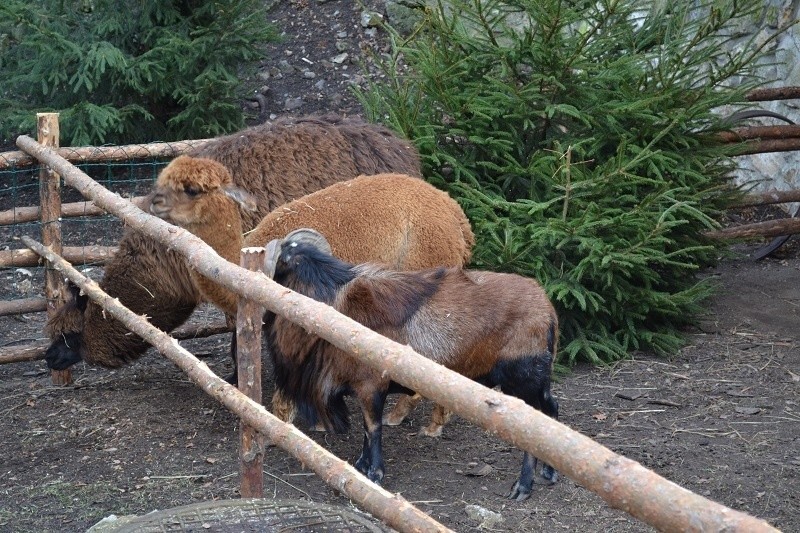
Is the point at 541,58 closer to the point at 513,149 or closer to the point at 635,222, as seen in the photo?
the point at 513,149

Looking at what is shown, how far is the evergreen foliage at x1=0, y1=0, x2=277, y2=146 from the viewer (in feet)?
31.7

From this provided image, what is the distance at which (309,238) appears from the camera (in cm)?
505

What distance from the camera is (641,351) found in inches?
291

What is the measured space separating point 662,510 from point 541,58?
5.51 metres

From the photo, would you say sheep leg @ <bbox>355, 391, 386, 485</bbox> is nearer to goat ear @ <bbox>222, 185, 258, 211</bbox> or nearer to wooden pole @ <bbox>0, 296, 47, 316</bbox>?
goat ear @ <bbox>222, 185, 258, 211</bbox>

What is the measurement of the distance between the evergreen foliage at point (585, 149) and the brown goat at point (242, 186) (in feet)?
2.47

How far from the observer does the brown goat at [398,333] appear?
16.2 feet

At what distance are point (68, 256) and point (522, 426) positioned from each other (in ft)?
18.1

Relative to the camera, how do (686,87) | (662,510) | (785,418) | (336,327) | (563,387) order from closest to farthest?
(662,510), (336,327), (785,418), (563,387), (686,87)

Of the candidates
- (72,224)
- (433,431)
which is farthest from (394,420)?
(72,224)

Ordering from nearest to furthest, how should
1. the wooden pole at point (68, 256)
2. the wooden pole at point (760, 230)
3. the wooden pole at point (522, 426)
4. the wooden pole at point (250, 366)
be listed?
the wooden pole at point (522, 426) < the wooden pole at point (250, 366) < the wooden pole at point (68, 256) < the wooden pole at point (760, 230)

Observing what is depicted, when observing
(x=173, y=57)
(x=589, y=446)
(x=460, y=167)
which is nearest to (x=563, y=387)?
(x=460, y=167)

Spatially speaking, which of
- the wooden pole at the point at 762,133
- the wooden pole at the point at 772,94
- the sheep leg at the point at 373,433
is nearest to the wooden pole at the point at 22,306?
the sheep leg at the point at 373,433

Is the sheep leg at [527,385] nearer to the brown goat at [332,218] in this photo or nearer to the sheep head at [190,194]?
the brown goat at [332,218]
